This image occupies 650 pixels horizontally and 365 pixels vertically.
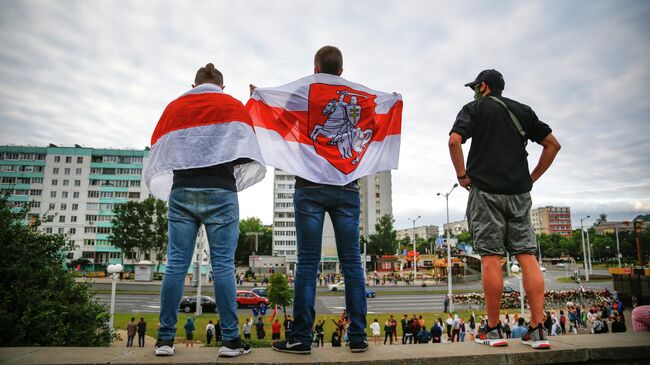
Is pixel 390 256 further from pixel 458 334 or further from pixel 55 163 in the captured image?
pixel 55 163

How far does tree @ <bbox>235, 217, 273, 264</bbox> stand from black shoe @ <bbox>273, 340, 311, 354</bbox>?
269 ft

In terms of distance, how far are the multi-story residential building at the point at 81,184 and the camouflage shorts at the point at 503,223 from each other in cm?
8153

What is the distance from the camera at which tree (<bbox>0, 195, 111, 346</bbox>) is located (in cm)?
419

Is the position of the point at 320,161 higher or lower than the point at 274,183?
lower

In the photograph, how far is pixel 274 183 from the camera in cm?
9256

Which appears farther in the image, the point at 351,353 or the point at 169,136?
the point at 169,136

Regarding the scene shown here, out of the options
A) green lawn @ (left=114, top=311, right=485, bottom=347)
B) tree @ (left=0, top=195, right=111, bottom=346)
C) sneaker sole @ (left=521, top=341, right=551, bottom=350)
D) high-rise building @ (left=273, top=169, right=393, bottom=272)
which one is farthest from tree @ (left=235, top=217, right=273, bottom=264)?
sneaker sole @ (left=521, top=341, right=551, bottom=350)

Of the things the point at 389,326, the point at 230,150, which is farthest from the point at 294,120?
the point at 389,326

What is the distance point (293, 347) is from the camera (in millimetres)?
3062

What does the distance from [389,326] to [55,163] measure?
83037 mm

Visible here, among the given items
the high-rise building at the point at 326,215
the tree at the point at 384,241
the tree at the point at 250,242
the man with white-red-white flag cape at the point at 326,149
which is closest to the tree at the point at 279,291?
the man with white-red-white flag cape at the point at 326,149

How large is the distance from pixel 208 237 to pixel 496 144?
277 cm

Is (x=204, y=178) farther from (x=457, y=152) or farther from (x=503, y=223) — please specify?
(x=503, y=223)

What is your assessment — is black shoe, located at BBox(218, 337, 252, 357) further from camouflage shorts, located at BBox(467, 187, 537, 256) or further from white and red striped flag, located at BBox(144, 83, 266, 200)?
camouflage shorts, located at BBox(467, 187, 537, 256)
